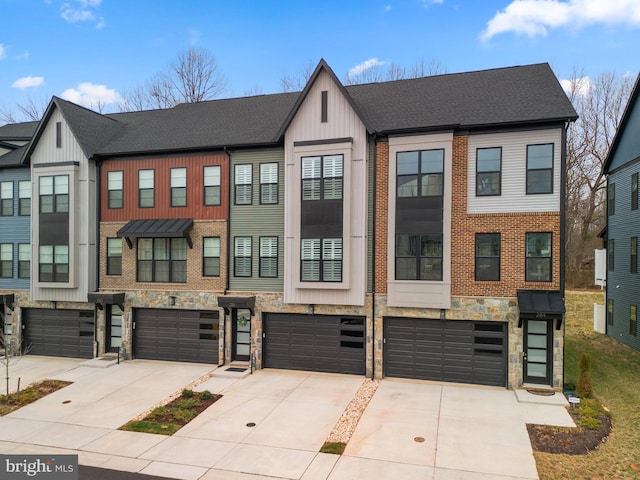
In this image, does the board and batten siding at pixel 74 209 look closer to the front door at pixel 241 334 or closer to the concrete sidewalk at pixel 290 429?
the concrete sidewalk at pixel 290 429

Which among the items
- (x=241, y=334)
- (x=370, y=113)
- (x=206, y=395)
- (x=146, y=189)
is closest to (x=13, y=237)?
(x=146, y=189)

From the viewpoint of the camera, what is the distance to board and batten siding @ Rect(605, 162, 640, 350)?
21.3 meters

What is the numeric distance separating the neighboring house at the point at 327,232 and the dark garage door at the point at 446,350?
0.05 metres

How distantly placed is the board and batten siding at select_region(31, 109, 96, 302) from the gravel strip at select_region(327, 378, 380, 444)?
12790mm

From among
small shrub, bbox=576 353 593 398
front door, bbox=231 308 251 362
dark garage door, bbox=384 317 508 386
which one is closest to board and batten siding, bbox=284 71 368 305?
dark garage door, bbox=384 317 508 386

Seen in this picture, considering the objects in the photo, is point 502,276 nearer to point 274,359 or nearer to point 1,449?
point 274,359

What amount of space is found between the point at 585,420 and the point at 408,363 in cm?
587

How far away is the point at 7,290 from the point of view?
67.9 ft

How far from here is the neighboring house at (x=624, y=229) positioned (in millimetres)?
21281

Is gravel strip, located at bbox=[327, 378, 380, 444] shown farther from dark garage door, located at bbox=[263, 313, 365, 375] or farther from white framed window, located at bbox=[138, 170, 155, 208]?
white framed window, located at bbox=[138, 170, 155, 208]

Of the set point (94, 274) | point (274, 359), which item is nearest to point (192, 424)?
point (274, 359)

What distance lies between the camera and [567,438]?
36.1 feet

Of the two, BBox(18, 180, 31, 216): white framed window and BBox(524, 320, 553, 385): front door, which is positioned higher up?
BBox(18, 180, 31, 216): white framed window

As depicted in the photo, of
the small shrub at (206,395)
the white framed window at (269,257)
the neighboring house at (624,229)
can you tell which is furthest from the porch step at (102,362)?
the neighboring house at (624,229)
